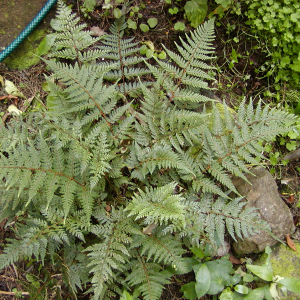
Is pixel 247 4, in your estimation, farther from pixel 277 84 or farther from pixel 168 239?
pixel 168 239

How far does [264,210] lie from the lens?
3.10 metres

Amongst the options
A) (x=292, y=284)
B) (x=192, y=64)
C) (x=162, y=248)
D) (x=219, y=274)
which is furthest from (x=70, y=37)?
(x=292, y=284)

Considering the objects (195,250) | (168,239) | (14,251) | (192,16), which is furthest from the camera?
(192,16)

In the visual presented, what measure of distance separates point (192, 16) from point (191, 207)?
234 centimetres

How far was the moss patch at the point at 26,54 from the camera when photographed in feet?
11.6

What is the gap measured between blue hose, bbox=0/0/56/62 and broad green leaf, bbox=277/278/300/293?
4336 mm

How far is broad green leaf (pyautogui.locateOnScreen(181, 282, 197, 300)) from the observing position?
302 centimetres

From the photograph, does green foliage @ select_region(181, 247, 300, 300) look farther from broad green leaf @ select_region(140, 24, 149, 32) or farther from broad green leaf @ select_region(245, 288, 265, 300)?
broad green leaf @ select_region(140, 24, 149, 32)

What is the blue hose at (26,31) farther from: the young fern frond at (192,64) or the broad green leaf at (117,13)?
the young fern frond at (192,64)

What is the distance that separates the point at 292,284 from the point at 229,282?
26.7 inches

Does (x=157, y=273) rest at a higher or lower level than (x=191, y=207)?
lower

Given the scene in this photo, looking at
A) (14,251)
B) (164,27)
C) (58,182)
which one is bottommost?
(14,251)

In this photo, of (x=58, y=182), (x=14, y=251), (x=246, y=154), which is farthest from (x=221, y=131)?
(x=14, y=251)

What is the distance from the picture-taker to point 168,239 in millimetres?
2711
